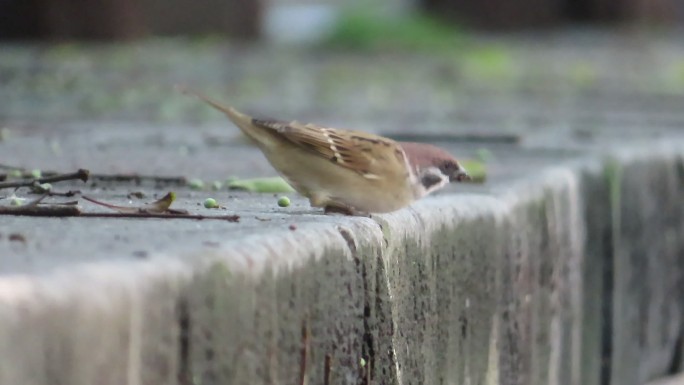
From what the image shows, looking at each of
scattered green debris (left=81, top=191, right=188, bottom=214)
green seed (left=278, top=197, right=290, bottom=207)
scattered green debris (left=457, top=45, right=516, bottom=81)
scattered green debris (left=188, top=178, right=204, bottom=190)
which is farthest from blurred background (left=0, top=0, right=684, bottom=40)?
scattered green debris (left=81, top=191, right=188, bottom=214)

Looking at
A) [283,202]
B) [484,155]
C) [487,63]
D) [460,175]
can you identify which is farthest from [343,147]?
[487,63]

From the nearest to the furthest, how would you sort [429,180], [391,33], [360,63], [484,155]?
1. [429,180]
2. [484,155]
3. [360,63]
4. [391,33]

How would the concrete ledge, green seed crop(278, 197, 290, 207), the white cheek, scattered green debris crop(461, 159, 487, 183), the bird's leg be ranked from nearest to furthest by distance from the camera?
the concrete ledge < the bird's leg < green seed crop(278, 197, 290, 207) < the white cheek < scattered green debris crop(461, 159, 487, 183)

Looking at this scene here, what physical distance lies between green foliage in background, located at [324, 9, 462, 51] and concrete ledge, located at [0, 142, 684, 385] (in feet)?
30.4

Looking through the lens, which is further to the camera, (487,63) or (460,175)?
(487,63)

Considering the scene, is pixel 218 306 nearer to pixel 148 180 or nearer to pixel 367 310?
pixel 367 310

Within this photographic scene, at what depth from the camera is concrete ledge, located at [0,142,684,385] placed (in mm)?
1984

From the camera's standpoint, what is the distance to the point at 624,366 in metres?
4.94

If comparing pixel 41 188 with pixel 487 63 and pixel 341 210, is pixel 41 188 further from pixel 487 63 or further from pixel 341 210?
pixel 487 63

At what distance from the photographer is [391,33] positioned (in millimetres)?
16016

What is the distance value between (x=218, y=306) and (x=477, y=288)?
1422 mm

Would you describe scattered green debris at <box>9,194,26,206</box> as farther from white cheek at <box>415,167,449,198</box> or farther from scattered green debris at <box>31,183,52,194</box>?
white cheek at <box>415,167,449,198</box>

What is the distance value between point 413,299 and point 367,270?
0.99 ft

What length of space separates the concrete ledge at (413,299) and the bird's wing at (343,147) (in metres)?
0.18
